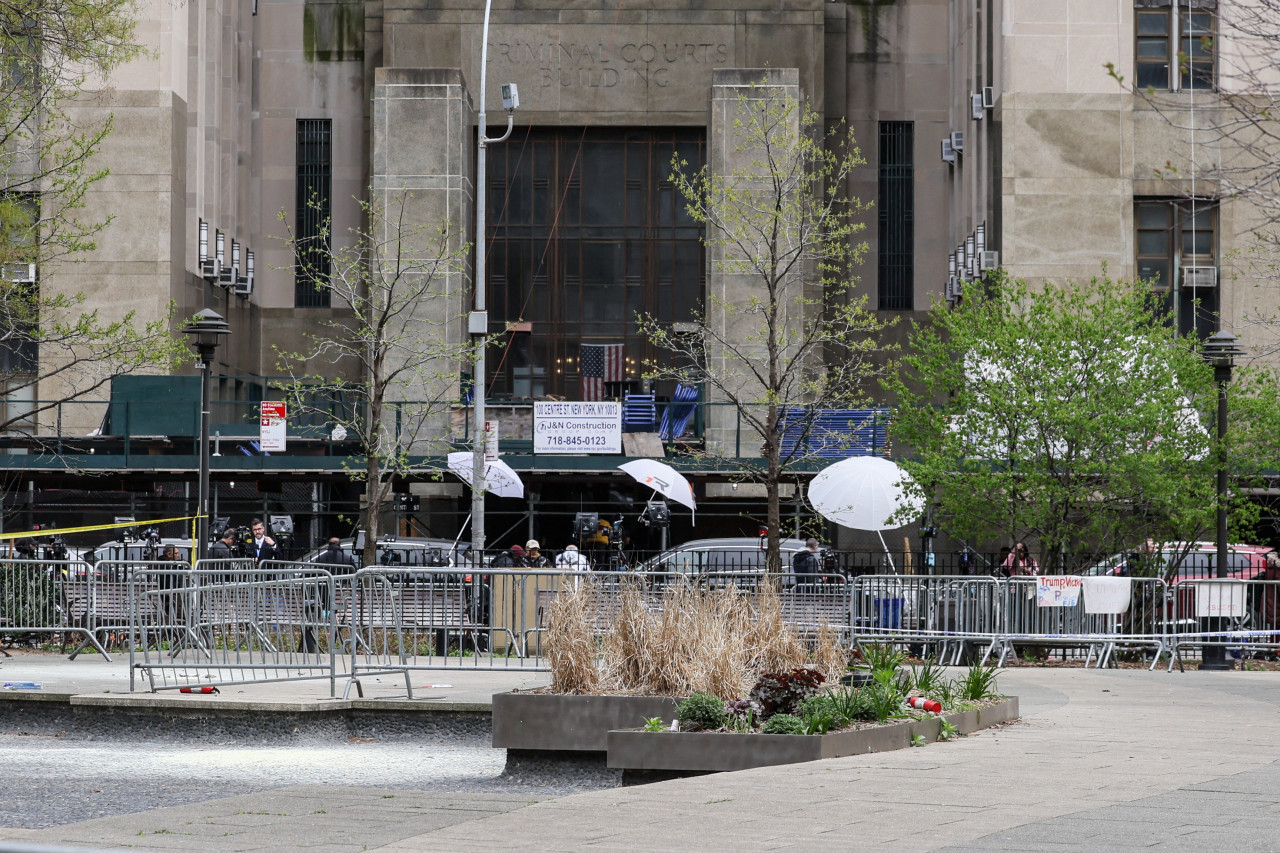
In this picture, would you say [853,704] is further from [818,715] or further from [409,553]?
[409,553]

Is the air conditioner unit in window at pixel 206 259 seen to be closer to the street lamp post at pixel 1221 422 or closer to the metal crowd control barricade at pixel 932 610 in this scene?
the metal crowd control barricade at pixel 932 610

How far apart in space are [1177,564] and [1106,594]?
3487 millimetres

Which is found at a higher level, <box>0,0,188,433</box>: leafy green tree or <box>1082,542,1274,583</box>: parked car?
<box>0,0,188,433</box>: leafy green tree

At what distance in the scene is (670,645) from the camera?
36.6 feet

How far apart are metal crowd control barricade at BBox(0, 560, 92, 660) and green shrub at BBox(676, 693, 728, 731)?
11.3 metres

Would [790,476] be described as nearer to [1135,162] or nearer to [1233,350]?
[1135,162]

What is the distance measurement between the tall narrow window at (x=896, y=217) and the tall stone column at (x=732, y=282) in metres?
7.86

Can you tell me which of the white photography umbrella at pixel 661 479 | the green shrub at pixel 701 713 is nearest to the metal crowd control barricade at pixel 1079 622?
the white photography umbrella at pixel 661 479

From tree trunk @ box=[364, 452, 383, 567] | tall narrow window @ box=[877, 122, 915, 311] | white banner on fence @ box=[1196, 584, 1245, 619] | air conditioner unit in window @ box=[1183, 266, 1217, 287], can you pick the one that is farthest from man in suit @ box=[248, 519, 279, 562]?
tall narrow window @ box=[877, 122, 915, 311]

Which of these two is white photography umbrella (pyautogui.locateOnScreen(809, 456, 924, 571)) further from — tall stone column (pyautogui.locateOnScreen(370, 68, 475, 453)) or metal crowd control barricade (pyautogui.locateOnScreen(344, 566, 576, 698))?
tall stone column (pyautogui.locateOnScreen(370, 68, 475, 453))

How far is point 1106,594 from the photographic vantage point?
68.1 ft

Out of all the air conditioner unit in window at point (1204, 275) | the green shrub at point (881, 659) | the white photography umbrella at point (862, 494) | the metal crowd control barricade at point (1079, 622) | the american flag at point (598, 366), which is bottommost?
the metal crowd control barricade at point (1079, 622)

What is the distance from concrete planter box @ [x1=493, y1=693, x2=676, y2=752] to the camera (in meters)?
10.8

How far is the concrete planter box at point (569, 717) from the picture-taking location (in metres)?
10.8
